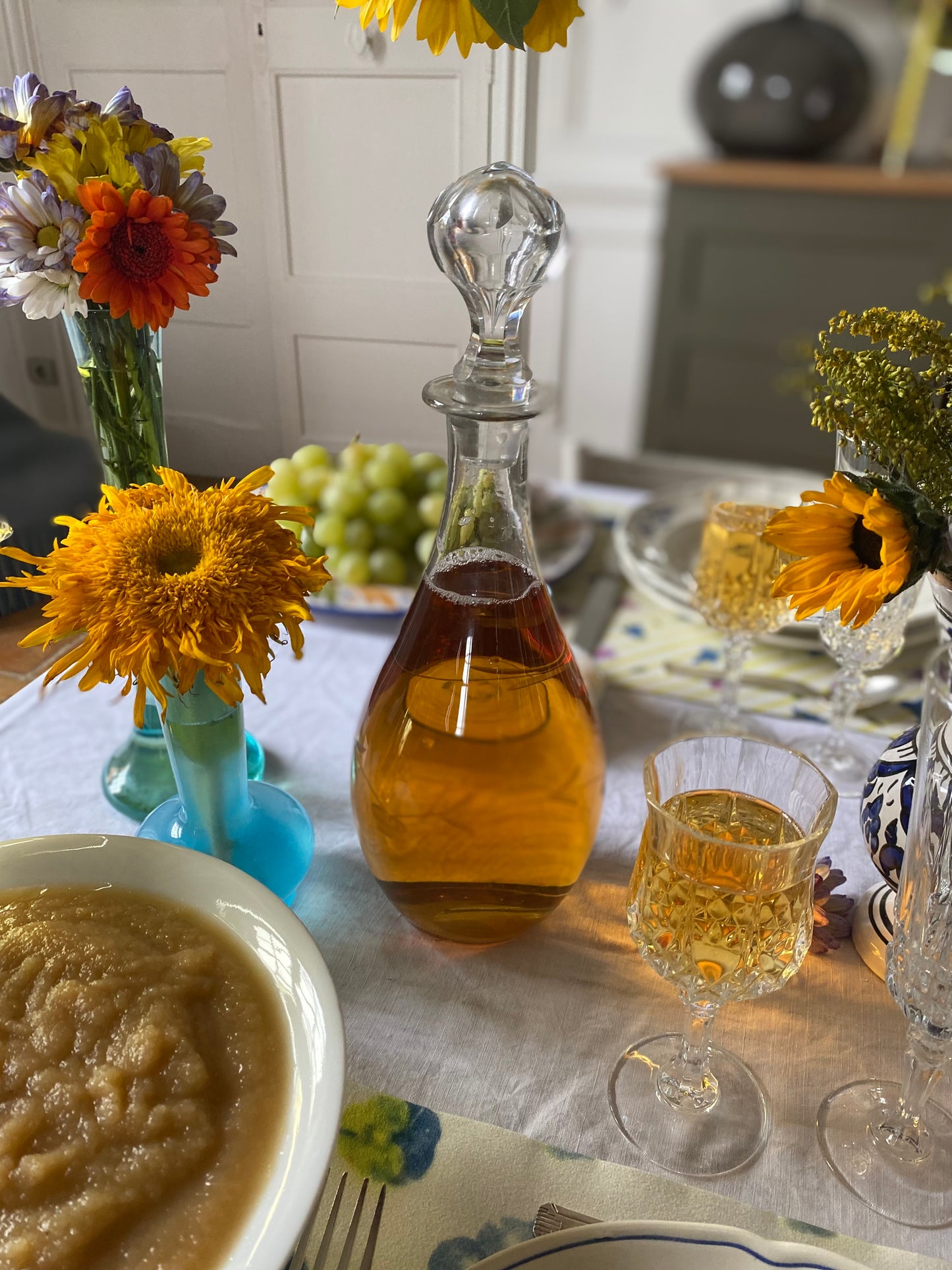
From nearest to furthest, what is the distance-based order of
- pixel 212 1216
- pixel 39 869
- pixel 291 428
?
pixel 212 1216, pixel 39 869, pixel 291 428

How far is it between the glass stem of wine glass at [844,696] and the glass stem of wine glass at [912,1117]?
11.9 inches

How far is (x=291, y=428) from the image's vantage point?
60cm

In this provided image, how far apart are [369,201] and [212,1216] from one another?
50cm

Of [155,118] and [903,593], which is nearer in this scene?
[155,118]

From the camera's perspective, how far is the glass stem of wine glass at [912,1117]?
1.52 ft

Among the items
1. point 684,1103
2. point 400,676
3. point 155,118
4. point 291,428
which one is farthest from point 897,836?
point 155,118

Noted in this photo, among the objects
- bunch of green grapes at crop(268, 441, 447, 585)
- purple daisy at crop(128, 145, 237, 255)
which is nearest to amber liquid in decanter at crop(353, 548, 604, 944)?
purple daisy at crop(128, 145, 237, 255)

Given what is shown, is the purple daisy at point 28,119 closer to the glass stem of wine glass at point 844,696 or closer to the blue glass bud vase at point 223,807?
the blue glass bud vase at point 223,807

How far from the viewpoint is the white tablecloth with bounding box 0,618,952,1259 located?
46 cm

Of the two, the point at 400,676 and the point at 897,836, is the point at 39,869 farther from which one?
the point at 897,836

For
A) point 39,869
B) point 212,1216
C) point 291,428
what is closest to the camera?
point 212,1216

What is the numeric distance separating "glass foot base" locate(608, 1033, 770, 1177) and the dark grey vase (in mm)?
2745

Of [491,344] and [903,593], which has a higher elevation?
[491,344]

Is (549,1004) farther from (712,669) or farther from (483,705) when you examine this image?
(712,669)
